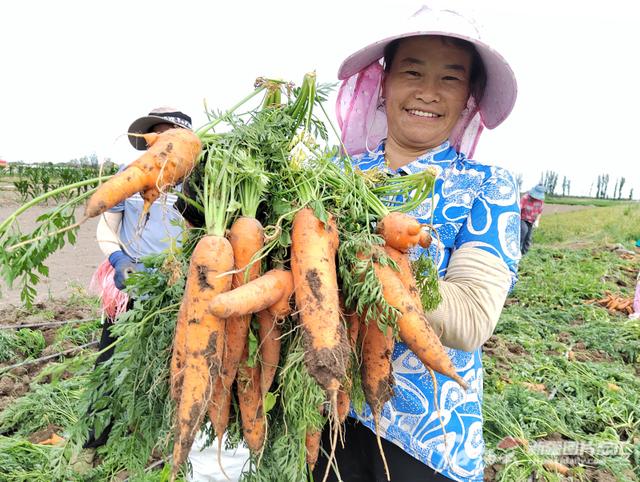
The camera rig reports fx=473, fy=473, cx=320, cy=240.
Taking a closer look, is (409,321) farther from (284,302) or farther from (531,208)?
(531,208)

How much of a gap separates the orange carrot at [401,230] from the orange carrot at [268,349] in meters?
0.40

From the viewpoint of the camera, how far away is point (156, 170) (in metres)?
1.27

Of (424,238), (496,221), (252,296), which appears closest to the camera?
(252,296)

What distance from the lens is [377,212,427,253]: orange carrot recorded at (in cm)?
130

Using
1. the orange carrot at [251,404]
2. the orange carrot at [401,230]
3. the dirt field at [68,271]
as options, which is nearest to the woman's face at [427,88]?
the orange carrot at [401,230]

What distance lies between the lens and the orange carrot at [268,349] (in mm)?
1366

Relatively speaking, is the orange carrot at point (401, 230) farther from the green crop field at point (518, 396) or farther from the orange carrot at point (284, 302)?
the green crop field at point (518, 396)

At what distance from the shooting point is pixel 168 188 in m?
1.32

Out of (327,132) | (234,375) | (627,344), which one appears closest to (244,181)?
(327,132)

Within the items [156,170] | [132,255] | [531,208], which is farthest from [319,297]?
[531,208]

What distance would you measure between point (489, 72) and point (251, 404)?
1435 millimetres

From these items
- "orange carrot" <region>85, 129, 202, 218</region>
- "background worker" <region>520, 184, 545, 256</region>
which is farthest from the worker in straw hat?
"background worker" <region>520, 184, 545, 256</region>

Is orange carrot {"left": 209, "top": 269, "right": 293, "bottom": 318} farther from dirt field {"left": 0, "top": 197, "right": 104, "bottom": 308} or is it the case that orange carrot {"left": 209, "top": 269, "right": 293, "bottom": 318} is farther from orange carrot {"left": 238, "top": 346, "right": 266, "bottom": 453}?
dirt field {"left": 0, "top": 197, "right": 104, "bottom": 308}

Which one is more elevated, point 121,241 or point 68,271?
point 121,241
